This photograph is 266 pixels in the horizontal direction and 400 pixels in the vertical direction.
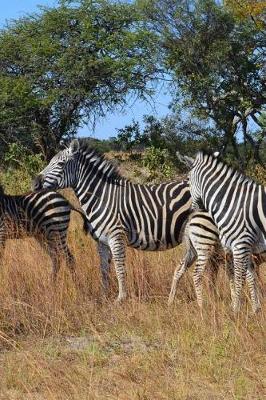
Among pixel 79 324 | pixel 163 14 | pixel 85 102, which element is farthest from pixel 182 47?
pixel 79 324

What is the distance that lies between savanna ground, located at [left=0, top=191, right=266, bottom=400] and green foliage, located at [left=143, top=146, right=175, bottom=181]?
36.6ft

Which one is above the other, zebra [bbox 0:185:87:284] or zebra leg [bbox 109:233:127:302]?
zebra [bbox 0:185:87:284]

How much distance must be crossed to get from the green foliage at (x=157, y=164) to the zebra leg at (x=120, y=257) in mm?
11389

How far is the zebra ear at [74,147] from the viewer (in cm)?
834

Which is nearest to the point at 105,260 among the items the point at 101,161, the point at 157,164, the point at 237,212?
the point at 101,161

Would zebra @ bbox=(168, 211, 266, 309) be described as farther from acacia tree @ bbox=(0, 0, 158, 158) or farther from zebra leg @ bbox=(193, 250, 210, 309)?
acacia tree @ bbox=(0, 0, 158, 158)

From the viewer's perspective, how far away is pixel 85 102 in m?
30.8

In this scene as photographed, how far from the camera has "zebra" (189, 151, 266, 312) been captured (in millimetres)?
6812

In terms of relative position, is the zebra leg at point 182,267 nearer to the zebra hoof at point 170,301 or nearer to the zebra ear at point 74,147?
the zebra hoof at point 170,301

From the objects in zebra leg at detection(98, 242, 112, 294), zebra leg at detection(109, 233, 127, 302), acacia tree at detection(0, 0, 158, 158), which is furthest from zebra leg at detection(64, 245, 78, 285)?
acacia tree at detection(0, 0, 158, 158)

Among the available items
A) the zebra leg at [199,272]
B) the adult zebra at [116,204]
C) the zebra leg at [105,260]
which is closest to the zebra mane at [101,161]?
the adult zebra at [116,204]

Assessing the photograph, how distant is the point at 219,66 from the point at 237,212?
19.8 meters

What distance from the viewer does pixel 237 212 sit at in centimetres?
696

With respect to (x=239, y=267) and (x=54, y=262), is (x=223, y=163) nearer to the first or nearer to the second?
(x=239, y=267)
